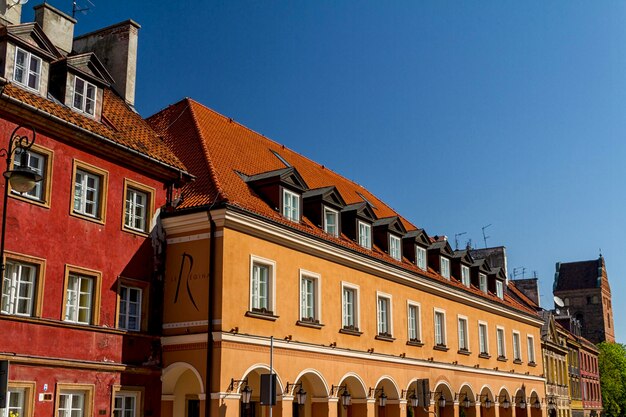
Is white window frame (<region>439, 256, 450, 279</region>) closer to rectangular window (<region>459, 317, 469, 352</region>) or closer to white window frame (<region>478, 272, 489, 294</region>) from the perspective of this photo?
rectangular window (<region>459, 317, 469, 352</region>)

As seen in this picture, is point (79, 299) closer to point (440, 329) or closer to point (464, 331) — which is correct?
point (440, 329)

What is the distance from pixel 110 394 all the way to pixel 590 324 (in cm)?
10494

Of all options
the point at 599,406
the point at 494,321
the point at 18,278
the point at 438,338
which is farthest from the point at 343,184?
the point at 599,406

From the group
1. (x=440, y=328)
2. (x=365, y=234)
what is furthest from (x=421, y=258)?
(x=365, y=234)

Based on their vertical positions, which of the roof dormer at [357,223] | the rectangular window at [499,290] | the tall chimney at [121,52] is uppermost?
the tall chimney at [121,52]

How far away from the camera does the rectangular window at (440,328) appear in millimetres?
34719

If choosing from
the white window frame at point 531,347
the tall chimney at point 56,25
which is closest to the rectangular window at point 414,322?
the white window frame at point 531,347

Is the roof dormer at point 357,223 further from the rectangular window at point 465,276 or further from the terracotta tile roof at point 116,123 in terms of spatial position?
the rectangular window at point 465,276

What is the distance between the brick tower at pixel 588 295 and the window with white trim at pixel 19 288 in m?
106

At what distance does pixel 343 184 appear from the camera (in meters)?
37.5

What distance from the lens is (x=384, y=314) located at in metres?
30.5

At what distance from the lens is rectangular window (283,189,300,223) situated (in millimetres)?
25891

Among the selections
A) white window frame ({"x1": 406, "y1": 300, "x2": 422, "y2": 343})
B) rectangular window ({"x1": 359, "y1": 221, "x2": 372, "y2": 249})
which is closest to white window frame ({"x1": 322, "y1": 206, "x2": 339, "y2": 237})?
rectangular window ({"x1": 359, "y1": 221, "x2": 372, "y2": 249})

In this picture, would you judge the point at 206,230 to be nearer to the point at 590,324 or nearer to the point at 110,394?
the point at 110,394
